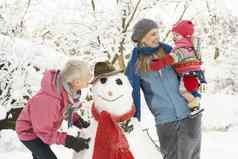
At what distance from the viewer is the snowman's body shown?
3980mm

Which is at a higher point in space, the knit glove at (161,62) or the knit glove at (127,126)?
the knit glove at (161,62)

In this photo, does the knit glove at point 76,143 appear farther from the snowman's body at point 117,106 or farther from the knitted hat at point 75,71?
the knitted hat at point 75,71

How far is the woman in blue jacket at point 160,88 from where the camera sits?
13.9 ft

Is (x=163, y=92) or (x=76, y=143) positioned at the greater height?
(x=163, y=92)

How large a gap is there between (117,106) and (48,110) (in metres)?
0.56

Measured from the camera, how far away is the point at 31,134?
392 cm

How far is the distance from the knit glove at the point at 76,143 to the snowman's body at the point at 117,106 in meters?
0.08

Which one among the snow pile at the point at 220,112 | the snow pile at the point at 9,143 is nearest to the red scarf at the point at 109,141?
the snow pile at the point at 9,143

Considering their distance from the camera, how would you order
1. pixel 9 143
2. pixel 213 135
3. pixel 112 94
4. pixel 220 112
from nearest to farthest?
pixel 112 94 → pixel 9 143 → pixel 213 135 → pixel 220 112

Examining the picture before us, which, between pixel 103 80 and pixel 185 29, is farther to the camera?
pixel 185 29

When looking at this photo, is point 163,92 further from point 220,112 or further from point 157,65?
point 220,112

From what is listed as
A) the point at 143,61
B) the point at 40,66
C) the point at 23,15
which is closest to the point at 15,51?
the point at 40,66

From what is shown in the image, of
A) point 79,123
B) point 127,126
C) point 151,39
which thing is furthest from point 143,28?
point 79,123

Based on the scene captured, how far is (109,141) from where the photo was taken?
3902 millimetres
